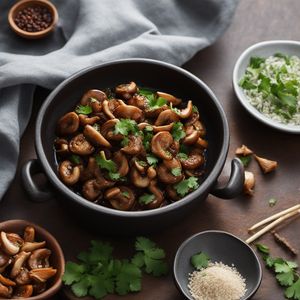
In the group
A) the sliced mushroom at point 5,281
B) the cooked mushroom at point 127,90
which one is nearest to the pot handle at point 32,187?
the sliced mushroom at point 5,281

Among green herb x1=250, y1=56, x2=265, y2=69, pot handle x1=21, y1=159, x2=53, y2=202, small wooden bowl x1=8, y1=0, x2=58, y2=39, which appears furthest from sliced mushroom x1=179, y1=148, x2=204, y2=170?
small wooden bowl x1=8, y1=0, x2=58, y2=39

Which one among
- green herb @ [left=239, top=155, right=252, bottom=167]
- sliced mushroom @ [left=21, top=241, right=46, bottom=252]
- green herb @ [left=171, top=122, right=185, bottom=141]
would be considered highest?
green herb @ [left=171, top=122, right=185, bottom=141]

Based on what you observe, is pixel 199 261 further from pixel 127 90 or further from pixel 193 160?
pixel 127 90

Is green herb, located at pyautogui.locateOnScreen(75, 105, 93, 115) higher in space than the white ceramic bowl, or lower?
lower

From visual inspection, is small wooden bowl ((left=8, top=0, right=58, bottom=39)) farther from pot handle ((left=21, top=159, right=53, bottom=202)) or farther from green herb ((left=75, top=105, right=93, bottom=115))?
pot handle ((left=21, top=159, right=53, bottom=202))

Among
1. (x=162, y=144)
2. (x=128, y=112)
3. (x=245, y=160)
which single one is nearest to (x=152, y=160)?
(x=162, y=144)

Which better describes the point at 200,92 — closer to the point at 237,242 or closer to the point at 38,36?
the point at 237,242

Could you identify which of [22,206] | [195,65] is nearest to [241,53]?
[195,65]
